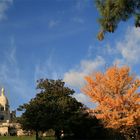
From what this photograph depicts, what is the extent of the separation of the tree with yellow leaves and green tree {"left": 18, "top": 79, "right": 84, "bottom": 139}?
13.1 meters

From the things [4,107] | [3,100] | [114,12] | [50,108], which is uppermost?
[3,100]

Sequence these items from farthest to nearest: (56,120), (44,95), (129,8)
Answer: (44,95), (56,120), (129,8)

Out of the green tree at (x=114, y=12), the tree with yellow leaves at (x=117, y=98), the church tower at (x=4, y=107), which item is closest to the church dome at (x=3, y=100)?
the church tower at (x=4, y=107)

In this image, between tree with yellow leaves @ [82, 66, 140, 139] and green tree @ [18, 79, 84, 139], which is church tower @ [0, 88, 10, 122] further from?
tree with yellow leaves @ [82, 66, 140, 139]

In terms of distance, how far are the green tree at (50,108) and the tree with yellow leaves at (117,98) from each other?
A: 517 inches

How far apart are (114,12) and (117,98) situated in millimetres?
28740

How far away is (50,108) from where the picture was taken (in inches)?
2625

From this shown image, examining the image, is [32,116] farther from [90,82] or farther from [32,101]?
[90,82]

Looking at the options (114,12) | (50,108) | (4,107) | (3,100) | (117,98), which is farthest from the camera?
(3,100)

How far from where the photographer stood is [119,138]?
243ft

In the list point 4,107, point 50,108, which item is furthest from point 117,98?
point 4,107

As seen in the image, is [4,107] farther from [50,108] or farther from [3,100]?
[50,108]

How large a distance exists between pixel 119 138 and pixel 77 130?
7499 millimetres

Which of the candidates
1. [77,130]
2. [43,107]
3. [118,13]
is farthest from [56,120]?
[118,13]
